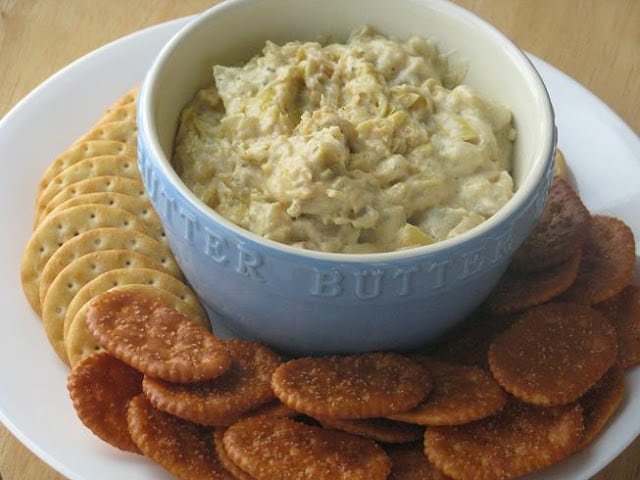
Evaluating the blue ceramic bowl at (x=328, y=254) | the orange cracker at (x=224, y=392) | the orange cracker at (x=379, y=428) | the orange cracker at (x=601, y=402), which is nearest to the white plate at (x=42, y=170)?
the orange cracker at (x=601, y=402)

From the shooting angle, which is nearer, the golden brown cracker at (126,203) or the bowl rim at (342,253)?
the bowl rim at (342,253)

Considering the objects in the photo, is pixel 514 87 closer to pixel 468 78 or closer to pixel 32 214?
pixel 468 78

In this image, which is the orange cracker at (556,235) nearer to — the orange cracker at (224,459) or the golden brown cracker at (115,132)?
the orange cracker at (224,459)

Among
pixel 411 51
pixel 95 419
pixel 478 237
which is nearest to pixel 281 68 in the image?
pixel 411 51

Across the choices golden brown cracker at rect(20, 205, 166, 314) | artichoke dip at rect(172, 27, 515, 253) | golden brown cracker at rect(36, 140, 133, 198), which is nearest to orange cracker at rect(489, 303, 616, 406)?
artichoke dip at rect(172, 27, 515, 253)

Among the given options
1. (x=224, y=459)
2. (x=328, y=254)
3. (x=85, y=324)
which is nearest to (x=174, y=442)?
(x=224, y=459)

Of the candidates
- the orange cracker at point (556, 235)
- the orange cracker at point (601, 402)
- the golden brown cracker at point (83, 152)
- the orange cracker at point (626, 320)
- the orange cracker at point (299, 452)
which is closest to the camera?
the orange cracker at point (299, 452)
